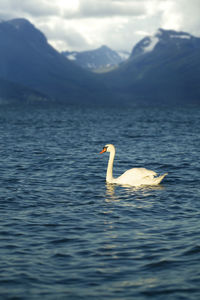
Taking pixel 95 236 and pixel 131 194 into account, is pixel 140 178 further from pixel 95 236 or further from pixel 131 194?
pixel 95 236

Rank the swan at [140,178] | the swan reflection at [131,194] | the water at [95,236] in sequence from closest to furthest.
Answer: the water at [95,236] → the swan reflection at [131,194] → the swan at [140,178]

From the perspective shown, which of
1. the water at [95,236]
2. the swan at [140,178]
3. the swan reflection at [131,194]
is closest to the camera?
the water at [95,236]

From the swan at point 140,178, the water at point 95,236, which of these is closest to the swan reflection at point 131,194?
the water at point 95,236

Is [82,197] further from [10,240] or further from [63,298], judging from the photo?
[63,298]

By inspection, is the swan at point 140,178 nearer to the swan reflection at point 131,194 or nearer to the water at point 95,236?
the swan reflection at point 131,194

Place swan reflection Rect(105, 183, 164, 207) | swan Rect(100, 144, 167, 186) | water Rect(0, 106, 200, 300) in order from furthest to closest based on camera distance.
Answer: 1. swan Rect(100, 144, 167, 186)
2. swan reflection Rect(105, 183, 164, 207)
3. water Rect(0, 106, 200, 300)

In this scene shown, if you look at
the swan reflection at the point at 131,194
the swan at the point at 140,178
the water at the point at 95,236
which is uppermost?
the swan at the point at 140,178

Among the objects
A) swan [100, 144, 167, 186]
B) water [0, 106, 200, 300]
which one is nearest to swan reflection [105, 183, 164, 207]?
Answer: water [0, 106, 200, 300]

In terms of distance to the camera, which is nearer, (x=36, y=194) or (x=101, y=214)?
(x=101, y=214)

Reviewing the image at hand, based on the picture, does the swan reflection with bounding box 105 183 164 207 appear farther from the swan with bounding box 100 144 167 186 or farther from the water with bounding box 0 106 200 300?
the swan with bounding box 100 144 167 186

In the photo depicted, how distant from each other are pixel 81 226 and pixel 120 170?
12471 millimetres

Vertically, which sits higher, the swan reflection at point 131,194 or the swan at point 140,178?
the swan at point 140,178

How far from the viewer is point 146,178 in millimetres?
20453

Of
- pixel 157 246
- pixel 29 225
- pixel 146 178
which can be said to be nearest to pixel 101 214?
pixel 29 225
